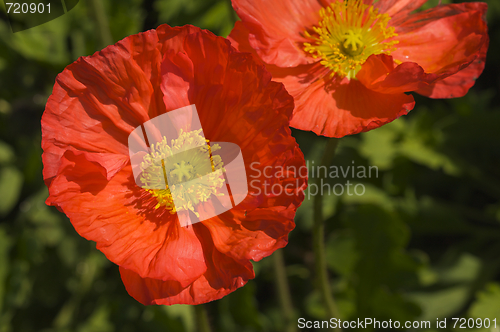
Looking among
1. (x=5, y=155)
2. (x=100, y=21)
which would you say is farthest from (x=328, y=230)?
(x=5, y=155)

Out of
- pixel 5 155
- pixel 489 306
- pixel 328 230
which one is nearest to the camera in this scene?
pixel 489 306

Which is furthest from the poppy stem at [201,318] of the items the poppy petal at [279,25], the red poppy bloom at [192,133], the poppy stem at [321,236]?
the poppy petal at [279,25]

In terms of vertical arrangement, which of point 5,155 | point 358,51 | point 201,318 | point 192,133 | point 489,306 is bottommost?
point 489,306

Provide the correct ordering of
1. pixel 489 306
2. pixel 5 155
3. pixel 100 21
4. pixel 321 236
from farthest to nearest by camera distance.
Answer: pixel 5 155
pixel 489 306
pixel 100 21
pixel 321 236

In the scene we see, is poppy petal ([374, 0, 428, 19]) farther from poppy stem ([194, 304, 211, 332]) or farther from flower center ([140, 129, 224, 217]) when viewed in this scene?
poppy stem ([194, 304, 211, 332])

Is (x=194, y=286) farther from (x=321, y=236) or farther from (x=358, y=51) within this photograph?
(x=358, y=51)

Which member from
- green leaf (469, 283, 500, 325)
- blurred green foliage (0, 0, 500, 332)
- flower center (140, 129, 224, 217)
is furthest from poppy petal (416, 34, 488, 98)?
green leaf (469, 283, 500, 325)

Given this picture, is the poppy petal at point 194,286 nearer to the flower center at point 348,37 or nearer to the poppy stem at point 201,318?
the poppy stem at point 201,318
